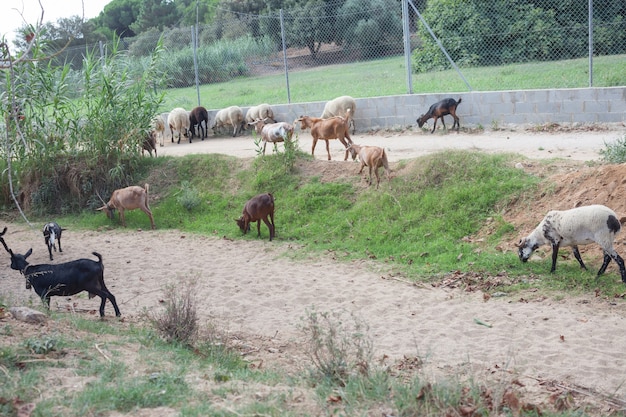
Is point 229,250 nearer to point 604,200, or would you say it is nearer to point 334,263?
point 334,263

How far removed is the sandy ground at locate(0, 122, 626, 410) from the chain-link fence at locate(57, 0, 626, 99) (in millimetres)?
4676

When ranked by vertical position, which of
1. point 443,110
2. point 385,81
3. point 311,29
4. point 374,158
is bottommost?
point 374,158

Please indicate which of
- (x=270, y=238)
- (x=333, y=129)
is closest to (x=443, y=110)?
(x=333, y=129)

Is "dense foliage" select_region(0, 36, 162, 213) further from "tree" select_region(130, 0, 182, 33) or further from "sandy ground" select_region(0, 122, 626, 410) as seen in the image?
"tree" select_region(130, 0, 182, 33)

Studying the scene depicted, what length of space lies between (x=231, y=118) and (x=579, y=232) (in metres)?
13.0

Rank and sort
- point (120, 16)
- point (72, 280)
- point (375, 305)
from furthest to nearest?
point (120, 16)
point (375, 305)
point (72, 280)

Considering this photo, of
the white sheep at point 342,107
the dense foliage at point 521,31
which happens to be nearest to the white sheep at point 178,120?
the white sheep at point 342,107

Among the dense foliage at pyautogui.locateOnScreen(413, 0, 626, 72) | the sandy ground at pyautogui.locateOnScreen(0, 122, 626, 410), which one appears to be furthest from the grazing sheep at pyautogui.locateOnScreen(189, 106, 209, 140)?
the sandy ground at pyautogui.locateOnScreen(0, 122, 626, 410)

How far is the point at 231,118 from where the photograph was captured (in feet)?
67.7

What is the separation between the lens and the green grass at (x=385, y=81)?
672 inches

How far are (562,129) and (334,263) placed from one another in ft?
24.2

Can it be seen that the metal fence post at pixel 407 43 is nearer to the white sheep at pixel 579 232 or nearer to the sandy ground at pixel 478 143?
the sandy ground at pixel 478 143

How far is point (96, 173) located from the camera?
50.4 feet

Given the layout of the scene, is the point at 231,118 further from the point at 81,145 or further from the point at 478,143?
the point at 478,143
